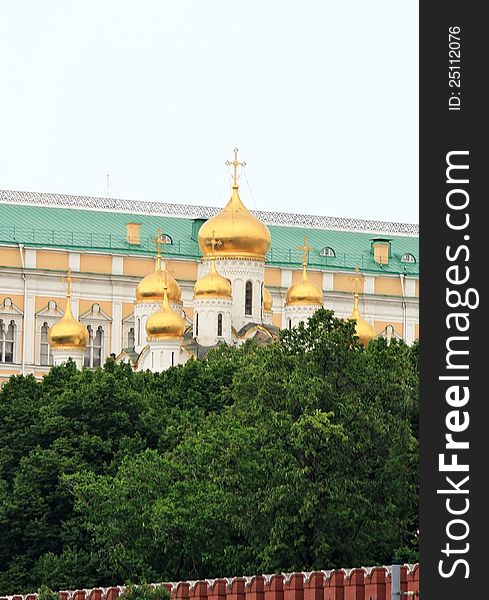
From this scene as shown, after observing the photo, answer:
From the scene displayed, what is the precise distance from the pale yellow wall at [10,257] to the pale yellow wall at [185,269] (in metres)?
6.58

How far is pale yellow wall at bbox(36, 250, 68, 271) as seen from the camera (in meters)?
114

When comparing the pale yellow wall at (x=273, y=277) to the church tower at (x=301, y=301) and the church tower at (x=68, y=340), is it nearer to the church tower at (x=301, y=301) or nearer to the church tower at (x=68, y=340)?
the church tower at (x=301, y=301)

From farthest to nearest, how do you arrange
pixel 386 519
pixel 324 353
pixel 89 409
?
pixel 89 409 → pixel 324 353 → pixel 386 519

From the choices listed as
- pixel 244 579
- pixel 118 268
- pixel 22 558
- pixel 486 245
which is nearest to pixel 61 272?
pixel 118 268

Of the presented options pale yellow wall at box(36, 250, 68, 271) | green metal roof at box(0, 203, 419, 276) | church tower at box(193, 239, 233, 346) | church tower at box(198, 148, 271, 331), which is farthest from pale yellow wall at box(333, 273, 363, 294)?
church tower at box(193, 239, 233, 346)

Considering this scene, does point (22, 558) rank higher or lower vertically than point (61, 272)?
lower

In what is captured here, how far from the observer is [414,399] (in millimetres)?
57500

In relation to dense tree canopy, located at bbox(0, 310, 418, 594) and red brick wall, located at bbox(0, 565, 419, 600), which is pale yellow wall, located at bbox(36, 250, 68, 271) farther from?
red brick wall, located at bbox(0, 565, 419, 600)

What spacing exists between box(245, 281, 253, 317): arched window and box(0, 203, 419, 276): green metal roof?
53.0 feet

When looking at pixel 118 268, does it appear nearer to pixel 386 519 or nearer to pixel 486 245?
pixel 386 519

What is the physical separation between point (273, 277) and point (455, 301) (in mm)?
91196

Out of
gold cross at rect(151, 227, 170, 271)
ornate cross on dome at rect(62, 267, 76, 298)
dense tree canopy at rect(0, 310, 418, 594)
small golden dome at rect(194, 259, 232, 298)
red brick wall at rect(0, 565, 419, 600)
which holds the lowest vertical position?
red brick wall at rect(0, 565, 419, 600)

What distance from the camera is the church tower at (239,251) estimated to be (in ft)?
324

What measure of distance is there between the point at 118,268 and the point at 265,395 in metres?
58.3
